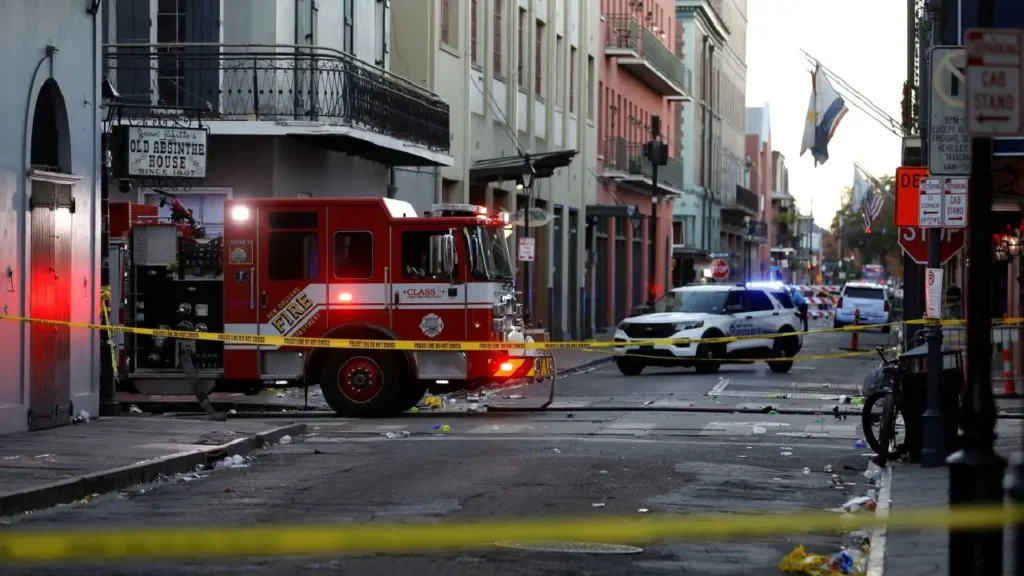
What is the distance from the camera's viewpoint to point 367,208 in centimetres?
2156

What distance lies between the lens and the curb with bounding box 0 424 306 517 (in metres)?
11.7

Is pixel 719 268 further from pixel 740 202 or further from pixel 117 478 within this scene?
pixel 117 478

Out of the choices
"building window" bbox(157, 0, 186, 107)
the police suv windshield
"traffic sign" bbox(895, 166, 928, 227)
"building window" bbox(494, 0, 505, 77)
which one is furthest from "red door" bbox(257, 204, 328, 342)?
"building window" bbox(494, 0, 505, 77)

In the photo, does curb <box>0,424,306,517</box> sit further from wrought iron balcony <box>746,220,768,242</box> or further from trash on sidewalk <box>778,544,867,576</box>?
wrought iron balcony <box>746,220,768,242</box>

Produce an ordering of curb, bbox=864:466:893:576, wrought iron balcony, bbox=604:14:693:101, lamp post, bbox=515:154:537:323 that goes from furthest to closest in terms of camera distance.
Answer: wrought iron balcony, bbox=604:14:693:101 → lamp post, bbox=515:154:537:323 → curb, bbox=864:466:893:576

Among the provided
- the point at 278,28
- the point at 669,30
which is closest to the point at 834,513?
the point at 278,28

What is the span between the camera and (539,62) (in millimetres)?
45344

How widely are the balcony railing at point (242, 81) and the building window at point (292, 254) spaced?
4693mm

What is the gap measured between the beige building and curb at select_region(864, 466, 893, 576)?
2067 centimetres

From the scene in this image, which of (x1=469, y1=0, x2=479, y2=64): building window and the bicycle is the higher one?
(x1=469, y1=0, x2=479, y2=64): building window

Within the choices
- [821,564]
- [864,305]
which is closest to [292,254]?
[821,564]

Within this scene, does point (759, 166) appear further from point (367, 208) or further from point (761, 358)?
point (367, 208)

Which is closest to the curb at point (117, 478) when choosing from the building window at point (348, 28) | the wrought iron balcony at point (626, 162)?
the building window at point (348, 28)

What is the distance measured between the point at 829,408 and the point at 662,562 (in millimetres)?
14111
